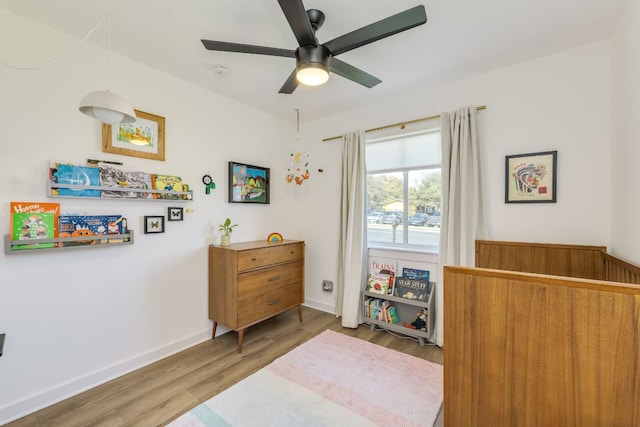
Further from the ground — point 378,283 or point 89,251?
point 89,251

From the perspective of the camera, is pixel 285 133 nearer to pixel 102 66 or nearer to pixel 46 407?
pixel 102 66

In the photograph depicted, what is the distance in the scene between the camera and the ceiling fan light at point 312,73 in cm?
158

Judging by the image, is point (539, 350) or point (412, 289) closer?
point (539, 350)

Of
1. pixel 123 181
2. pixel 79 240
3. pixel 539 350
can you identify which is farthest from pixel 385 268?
pixel 79 240

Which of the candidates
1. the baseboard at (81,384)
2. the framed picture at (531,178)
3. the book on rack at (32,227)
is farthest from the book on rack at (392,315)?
the book on rack at (32,227)

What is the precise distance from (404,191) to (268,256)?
1.66m

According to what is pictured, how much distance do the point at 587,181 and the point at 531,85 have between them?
90 cm

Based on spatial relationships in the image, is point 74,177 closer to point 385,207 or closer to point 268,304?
point 268,304

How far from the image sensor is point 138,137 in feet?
7.34

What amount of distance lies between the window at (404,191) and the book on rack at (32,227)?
283cm

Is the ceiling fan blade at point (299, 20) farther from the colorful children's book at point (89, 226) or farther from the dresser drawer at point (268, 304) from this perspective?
the dresser drawer at point (268, 304)

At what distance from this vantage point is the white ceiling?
1637 millimetres

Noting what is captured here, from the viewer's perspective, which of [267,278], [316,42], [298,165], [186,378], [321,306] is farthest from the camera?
[298,165]

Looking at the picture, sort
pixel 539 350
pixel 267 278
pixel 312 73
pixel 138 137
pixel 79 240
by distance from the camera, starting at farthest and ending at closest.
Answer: pixel 267 278 < pixel 138 137 < pixel 79 240 < pixel 312 73 < pixel 539 350
